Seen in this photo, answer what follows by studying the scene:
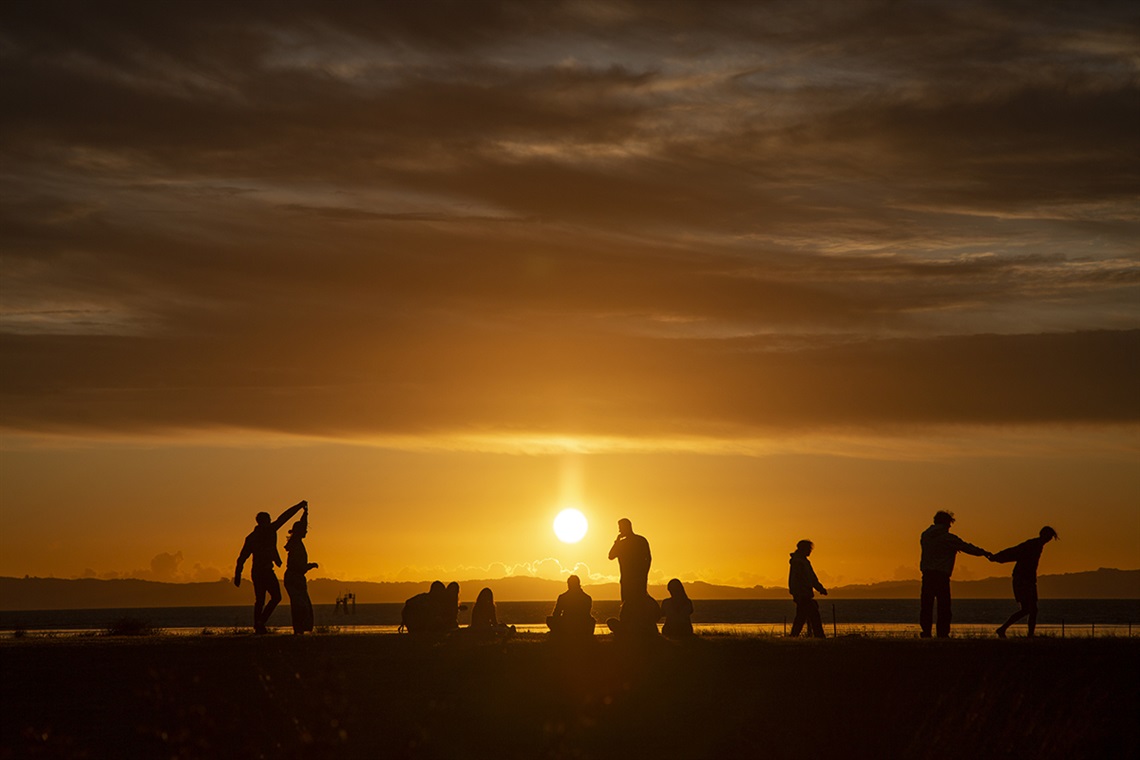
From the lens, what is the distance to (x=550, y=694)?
2172 centimetres

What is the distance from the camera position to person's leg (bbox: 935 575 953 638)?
26750 mm

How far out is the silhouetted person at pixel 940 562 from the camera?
26.4m

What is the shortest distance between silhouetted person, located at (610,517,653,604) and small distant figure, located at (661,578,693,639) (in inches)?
21.5

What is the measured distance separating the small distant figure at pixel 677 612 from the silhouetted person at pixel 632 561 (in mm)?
546

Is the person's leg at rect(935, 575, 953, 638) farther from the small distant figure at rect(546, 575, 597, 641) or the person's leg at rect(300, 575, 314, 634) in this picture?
the person's leg at rect(300, 575, 314, 634)

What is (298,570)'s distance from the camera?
27141 mm

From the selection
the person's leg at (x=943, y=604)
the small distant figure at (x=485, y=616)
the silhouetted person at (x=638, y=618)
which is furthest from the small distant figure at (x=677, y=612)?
the person's leg at (x=943, y=604)

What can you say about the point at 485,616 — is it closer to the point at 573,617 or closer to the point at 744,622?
the point at 573,617

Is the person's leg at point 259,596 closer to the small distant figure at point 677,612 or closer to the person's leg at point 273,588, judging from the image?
the person's leg at point 273,588

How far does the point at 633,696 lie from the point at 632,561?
518 centimetres

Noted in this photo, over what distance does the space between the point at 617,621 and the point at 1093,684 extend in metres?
9.08

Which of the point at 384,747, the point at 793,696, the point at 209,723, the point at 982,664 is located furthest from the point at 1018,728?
the point at 209,723

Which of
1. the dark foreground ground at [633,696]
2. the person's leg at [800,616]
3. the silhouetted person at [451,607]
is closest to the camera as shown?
the dark foreground ground at [633,696]

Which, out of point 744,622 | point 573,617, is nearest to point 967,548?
point 573,617
